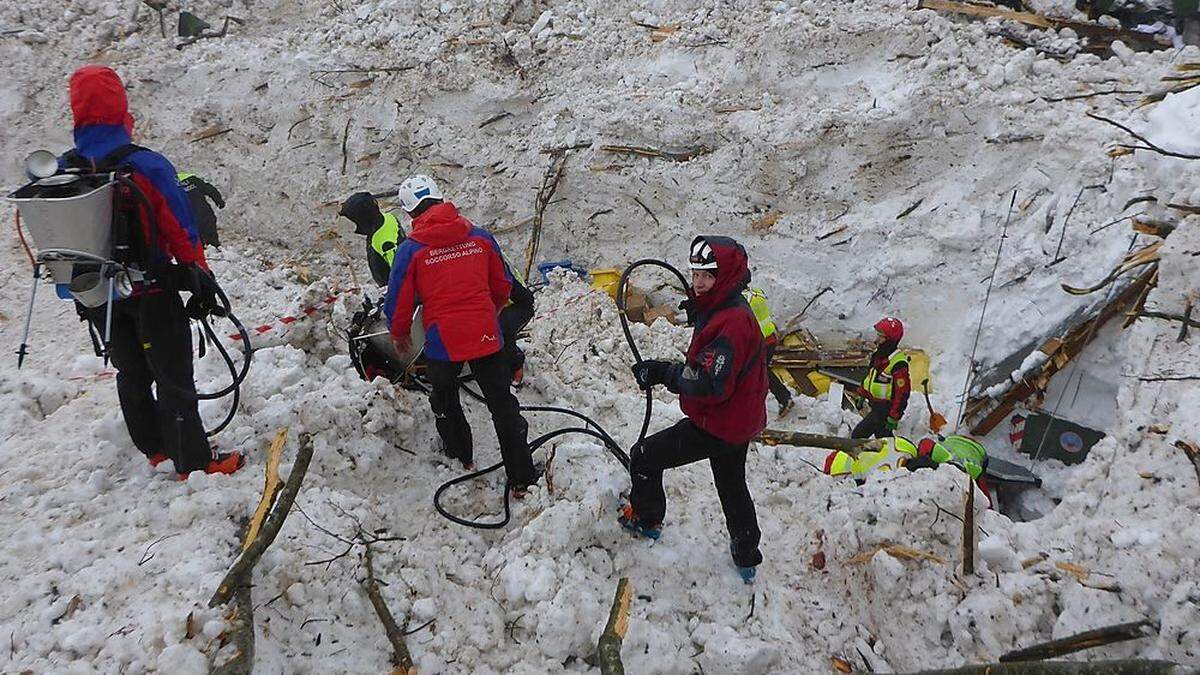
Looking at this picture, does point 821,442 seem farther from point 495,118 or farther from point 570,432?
point 495,118

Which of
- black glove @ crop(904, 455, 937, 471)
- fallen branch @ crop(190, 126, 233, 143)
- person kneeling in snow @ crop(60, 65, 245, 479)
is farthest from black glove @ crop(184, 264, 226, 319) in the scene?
fallen branch @ crop(190, 126, 233, 143)

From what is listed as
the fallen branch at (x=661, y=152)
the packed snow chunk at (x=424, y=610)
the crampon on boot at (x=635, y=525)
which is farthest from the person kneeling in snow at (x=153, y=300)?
the fallen branch at (x=661, y=152)

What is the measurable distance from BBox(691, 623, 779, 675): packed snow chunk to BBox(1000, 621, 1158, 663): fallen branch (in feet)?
3.83

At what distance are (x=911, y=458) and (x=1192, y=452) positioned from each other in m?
1.82

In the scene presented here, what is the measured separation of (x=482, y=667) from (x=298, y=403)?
2124 millimetres

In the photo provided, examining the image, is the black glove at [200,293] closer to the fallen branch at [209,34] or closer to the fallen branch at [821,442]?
the fallen branch at [821,442]

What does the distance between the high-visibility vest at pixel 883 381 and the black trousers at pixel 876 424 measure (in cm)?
9

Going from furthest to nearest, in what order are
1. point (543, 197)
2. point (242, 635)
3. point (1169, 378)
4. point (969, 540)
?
1. point (543, 197)
2. point (1169, 378)
3. point (969, 540)
4. point (242, 635)

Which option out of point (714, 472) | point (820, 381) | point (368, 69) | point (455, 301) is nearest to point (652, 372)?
point (714, 472)

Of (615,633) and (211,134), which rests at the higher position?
(211,134)

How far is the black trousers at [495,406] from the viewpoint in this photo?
15.0 feet

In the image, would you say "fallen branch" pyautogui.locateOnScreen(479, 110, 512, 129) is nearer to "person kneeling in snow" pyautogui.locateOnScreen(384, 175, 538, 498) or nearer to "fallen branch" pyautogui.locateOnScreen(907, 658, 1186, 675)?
"person kneeling in snow" pyautogui.locateOnScreen(384, 175, 538, 498)

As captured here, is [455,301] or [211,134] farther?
[211,134]

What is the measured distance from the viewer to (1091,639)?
3.12 metres
